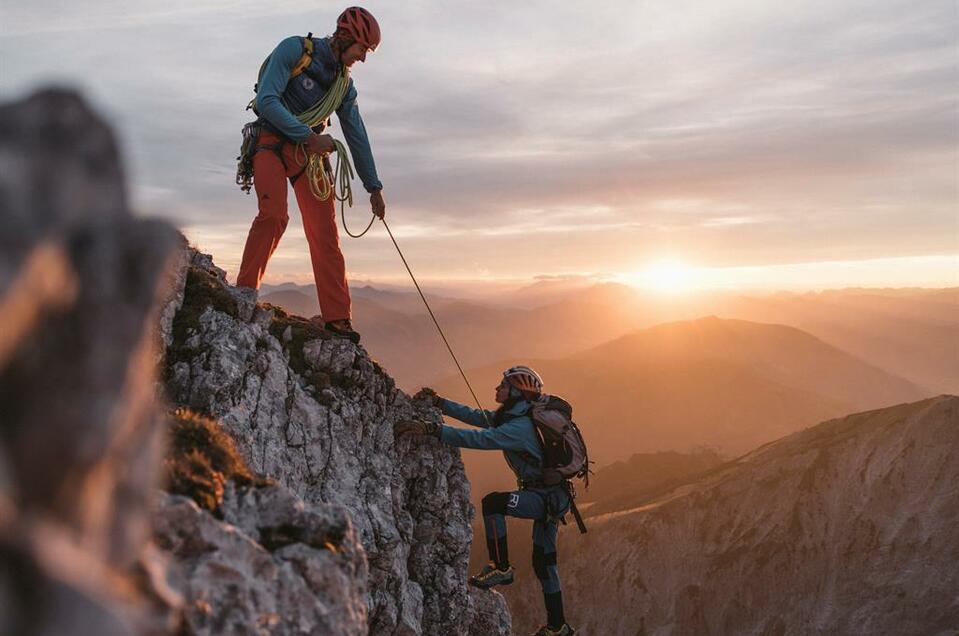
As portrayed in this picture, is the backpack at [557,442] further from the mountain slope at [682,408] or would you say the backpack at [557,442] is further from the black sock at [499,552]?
the mountain slope at [682,408]

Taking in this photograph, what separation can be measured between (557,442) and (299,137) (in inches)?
273

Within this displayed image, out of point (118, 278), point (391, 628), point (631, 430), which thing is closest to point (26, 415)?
point (118, 278)

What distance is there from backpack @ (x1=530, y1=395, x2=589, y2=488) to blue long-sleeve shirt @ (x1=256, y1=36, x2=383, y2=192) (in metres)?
5.22

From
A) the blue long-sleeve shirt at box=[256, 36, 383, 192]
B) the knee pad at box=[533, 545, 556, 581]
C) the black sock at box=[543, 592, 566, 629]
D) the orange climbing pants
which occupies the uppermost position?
the blue long-sleeve shirt at box=[256, 36, 383, 192]

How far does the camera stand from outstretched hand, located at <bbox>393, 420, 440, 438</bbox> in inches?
469

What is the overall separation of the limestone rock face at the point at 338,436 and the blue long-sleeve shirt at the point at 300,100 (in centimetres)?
290

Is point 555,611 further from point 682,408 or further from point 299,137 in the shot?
point 682,408

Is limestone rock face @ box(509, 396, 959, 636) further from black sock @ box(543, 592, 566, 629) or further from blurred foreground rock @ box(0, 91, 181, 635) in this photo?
blurred foreground rock @ box(0, 91, 181, 635)

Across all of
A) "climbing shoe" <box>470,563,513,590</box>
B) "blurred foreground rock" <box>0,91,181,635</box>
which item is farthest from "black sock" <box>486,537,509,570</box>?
"blurred foreground rock" <box>0,91,181,635</box>

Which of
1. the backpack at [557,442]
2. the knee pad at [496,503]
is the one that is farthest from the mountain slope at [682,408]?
the backpack at [557,442]

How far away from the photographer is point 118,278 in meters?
2.39

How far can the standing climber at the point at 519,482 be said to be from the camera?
11.6 meters

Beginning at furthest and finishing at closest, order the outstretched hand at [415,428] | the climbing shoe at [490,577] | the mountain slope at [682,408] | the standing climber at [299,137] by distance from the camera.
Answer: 1. the mountain slope at [682,408]
2. the climbing shoe at [490,577]
3. the outstretched hand at [415,428]
4. the standing climber at [299,137]

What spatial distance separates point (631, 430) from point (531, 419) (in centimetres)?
13919
